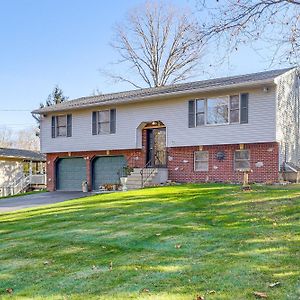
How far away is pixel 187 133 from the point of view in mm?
18516

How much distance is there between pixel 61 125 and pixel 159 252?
18.2 meters

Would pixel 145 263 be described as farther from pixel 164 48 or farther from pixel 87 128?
pixel 164 48

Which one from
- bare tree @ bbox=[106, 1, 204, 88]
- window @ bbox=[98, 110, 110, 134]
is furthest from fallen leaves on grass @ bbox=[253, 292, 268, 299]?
bare tree @ bbox=[106, 1, 204, 88]

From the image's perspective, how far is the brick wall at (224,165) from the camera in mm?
16547

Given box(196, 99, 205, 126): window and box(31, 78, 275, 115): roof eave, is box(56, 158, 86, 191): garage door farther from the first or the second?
box(196, 99, 205, 126): window

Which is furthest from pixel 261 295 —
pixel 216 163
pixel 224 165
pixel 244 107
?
pixel 216 163

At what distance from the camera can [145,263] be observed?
5398 millimetres

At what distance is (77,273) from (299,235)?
3585 mm

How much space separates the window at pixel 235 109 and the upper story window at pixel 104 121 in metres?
6.46

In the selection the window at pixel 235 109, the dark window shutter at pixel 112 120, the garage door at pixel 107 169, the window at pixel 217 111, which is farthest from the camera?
the garage door at pixel 107 169

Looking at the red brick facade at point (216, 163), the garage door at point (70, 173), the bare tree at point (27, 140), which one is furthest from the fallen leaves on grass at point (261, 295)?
the bare tree at point (27, 140)

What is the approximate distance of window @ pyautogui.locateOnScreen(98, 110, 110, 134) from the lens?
2122 centimetres

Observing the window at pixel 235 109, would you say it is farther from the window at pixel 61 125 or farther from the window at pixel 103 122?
the window at pixel 61 125

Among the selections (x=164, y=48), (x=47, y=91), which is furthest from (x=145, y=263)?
(x=47, y=91)
